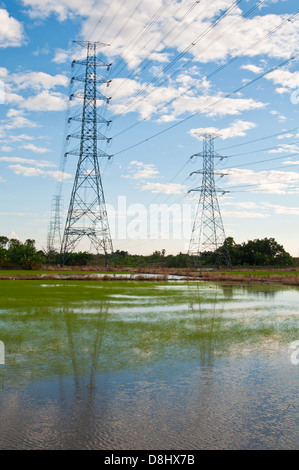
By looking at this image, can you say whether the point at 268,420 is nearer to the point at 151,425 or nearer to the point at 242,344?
the point at 151,425

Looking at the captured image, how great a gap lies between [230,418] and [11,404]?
2.91 m

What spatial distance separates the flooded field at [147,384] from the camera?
4.88 metres
